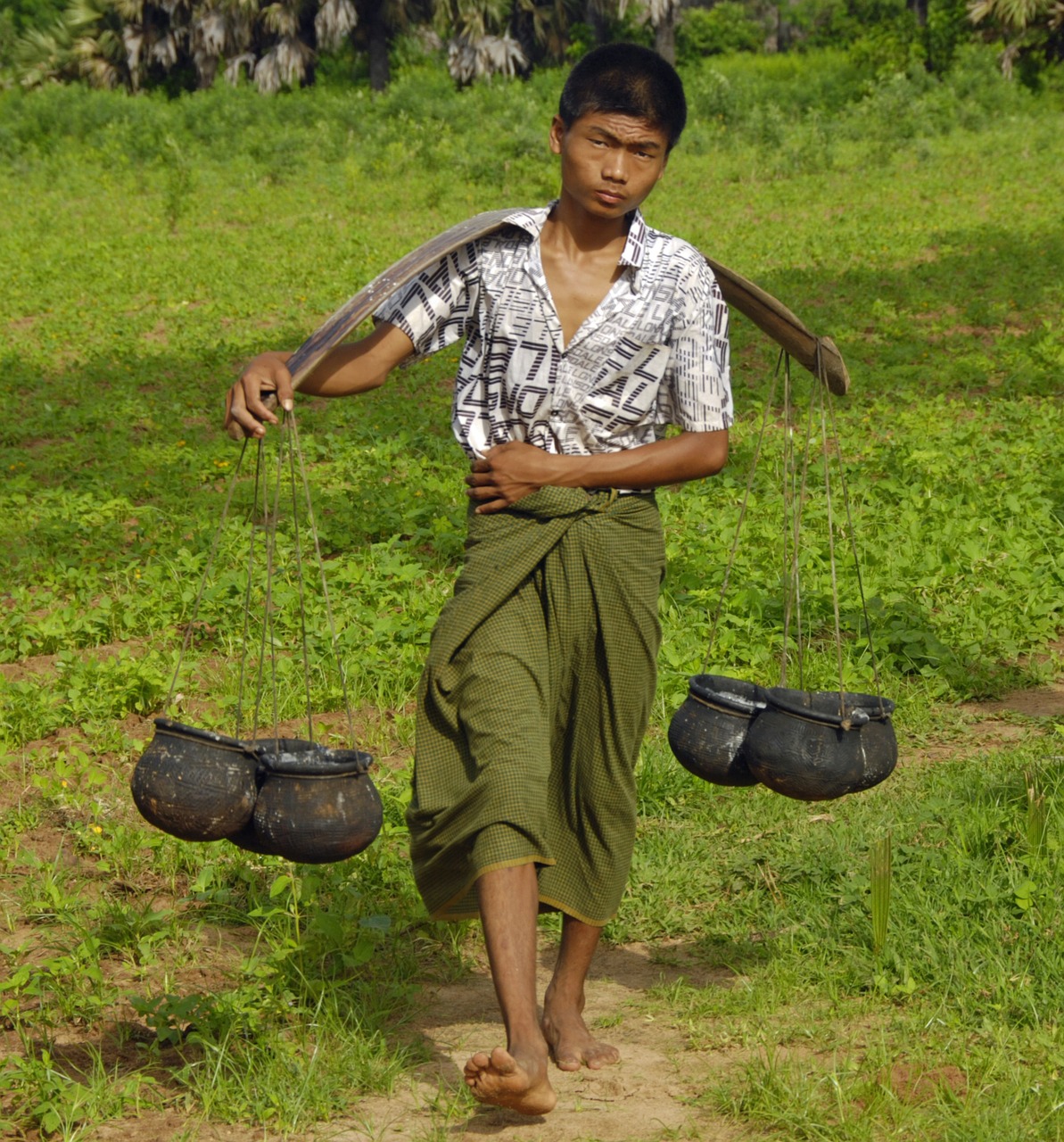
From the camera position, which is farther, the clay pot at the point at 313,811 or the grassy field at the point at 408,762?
the grassy field at the point at 408,762

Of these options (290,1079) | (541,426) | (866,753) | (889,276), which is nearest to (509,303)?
(541,426)

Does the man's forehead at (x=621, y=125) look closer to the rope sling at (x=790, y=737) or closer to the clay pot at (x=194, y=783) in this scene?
the rope sling at (x=790, y=737)

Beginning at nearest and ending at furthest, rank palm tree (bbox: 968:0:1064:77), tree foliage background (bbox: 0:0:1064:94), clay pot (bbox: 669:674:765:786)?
clay pot (bbox: 669:674:765:786)
palm tree (bbox: 968:0:1064:77)
tree foliage background (bbox: 0:0:1064:94)

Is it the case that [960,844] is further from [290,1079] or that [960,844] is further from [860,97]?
[860,97]

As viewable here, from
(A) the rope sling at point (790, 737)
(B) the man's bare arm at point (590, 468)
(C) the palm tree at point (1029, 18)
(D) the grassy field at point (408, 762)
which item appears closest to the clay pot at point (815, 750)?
(A) the rope sling at point (790, 737)


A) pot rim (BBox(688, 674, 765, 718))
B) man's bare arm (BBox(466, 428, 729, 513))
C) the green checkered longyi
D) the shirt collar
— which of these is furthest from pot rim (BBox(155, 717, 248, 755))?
the shirt collar

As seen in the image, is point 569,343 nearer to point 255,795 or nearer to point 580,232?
point 580,232

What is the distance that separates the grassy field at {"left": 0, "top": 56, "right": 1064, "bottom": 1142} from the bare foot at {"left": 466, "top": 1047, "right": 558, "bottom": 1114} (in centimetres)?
38

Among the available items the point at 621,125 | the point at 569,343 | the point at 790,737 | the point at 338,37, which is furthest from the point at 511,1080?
the point at 338,37

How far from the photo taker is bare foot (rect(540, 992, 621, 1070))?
3.17 meters

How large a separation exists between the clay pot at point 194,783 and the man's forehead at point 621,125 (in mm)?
1396

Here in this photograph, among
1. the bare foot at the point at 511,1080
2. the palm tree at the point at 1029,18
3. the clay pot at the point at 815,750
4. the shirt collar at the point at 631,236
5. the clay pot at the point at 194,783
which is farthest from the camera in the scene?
the palm tree at the point at 1029,18

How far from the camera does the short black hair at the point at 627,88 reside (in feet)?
9.50

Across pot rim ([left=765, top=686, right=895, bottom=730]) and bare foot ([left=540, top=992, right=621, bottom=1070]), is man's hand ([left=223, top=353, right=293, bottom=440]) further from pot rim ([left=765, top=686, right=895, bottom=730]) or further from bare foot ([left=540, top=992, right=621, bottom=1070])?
bare foot ([left=540, top=992, right=621, bottom=1070])
